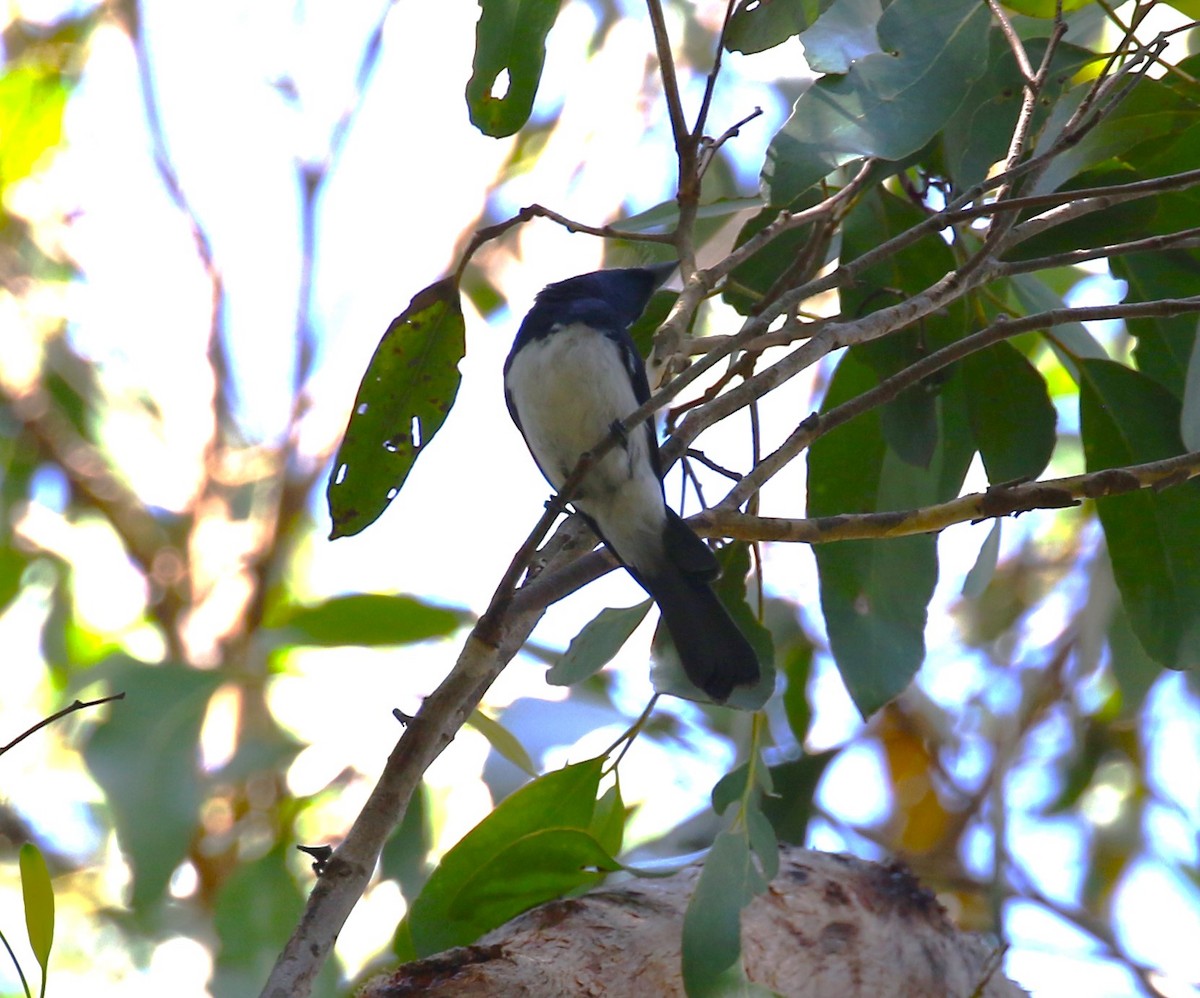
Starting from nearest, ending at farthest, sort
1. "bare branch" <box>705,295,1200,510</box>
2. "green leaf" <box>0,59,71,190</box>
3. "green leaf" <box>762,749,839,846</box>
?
"bare branch" <box>705,295,1200,510</box>, "green leaf" <box>762,749,839,846</box>, "green leaf" <box>0,59,71,190</box>

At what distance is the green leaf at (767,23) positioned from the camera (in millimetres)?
1687

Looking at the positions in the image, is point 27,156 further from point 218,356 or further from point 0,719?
point 0,719

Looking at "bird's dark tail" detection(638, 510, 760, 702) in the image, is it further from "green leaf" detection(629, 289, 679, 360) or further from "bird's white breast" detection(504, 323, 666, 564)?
"green leaf" detection(629, 289, 679, 360)

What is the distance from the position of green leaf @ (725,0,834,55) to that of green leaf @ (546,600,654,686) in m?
0.80

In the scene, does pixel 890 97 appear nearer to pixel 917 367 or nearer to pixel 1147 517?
pixel 917 367

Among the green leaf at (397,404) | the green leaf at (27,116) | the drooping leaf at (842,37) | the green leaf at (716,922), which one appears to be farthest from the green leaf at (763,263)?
the green leaf at (27,116)

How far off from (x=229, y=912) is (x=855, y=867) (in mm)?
1283

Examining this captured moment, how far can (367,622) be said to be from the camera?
2.88 m

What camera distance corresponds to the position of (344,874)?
1.26m

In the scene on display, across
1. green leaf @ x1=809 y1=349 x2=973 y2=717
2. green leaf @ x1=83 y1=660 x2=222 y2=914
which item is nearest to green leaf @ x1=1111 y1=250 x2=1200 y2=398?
Answer: green leaf @ x1=809 y1=349 x2=973 y2=717

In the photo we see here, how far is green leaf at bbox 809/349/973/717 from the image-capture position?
6.50 ft

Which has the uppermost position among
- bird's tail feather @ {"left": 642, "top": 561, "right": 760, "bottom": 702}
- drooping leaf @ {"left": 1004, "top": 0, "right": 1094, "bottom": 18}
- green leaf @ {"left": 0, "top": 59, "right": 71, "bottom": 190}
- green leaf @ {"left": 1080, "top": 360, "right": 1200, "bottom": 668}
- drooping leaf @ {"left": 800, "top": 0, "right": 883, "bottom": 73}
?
green leaf @ {"left": 0, "top": 59, "right": 71, "bottom": 190}

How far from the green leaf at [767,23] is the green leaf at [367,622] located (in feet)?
5.19

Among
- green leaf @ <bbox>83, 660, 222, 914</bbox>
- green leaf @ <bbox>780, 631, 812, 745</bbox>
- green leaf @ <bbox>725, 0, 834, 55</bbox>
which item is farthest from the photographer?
green leaf @ <bbox>780, 631, 812, 745</bbox>
